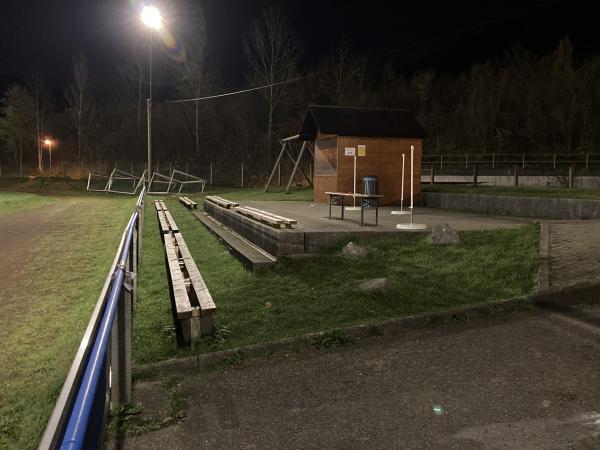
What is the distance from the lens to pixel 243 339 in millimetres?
5074

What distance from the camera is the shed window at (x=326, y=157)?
722 inches

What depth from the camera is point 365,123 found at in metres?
18.2

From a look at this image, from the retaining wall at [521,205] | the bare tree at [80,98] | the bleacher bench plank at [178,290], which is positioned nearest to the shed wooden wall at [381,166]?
the retaining wall at [521,205]

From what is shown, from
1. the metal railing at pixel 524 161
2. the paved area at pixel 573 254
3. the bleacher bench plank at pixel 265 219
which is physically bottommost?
the paved area at pixel 573 254

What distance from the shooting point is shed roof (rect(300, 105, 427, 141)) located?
17.7 m

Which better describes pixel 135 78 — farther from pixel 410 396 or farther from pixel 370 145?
pixel 410 396

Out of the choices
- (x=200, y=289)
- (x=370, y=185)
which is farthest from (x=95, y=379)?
(x=370, y=185)

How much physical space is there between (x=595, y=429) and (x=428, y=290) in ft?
11.1

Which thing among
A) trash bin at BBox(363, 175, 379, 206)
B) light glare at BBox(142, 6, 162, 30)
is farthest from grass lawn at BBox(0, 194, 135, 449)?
A: light glare at BBox(142, 6, 162, 30)

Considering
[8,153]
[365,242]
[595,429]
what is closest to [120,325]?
[595,429]

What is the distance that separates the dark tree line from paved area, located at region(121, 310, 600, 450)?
35.5m

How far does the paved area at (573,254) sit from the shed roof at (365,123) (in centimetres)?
882

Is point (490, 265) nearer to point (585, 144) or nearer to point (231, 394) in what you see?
point (231, 394)

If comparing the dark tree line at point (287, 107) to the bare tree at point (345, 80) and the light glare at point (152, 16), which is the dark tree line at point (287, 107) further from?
the light glare at point (152, 16)
